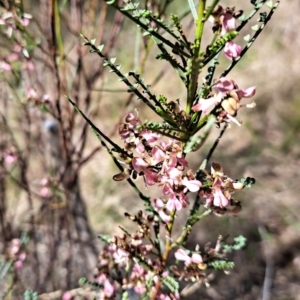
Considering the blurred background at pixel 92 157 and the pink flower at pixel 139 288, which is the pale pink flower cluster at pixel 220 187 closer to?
the pink flower at pixel 139 288

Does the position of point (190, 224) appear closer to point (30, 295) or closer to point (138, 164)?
point (138, 164)

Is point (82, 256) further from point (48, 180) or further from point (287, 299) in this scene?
point (287, 299)

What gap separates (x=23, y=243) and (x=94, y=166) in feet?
4.85

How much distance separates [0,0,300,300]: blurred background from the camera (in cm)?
127

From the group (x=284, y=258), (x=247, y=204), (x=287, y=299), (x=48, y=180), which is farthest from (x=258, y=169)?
(x=48, y=180)

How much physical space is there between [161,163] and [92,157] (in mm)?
1639

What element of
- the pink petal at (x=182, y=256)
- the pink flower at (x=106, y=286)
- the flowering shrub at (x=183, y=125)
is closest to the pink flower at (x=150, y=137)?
the flowering shrub at (x=183, y=125)

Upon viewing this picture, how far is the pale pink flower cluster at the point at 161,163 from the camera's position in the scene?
1.78ft

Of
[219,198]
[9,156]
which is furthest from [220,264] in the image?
[9,156]

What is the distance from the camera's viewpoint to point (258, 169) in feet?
8.46

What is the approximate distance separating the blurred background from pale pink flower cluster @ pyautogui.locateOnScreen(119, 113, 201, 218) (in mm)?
391

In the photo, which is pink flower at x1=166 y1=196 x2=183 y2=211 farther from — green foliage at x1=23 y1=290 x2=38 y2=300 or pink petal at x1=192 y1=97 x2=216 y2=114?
green foliage at x1=23 y1=290 x2=38 y2=300

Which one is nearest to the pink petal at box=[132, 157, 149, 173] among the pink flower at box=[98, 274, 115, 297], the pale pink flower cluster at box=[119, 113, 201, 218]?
the pale pink flower cluster at box=[119, 113, 201, 218]

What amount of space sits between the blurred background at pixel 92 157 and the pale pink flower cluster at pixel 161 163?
39cm
